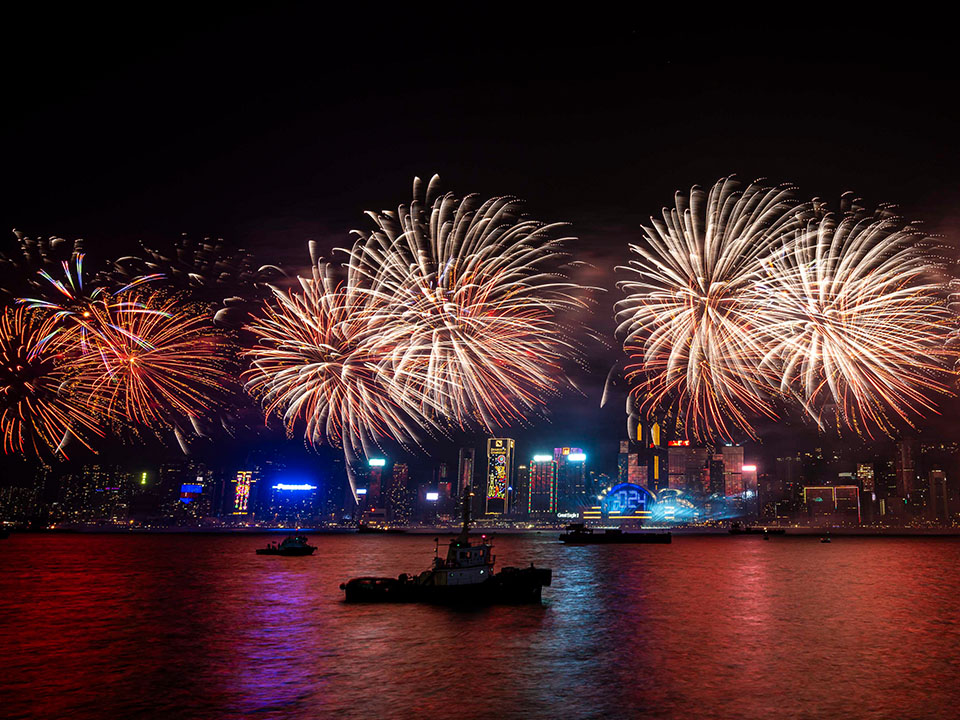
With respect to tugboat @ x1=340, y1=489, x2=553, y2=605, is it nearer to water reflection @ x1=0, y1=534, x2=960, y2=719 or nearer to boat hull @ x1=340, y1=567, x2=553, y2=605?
boat hull @ x1=340, y1=567, x2=553, y2=605

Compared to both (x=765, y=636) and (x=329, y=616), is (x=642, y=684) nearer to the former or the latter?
(x=765, y=636)

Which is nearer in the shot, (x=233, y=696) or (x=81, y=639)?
(x=233, y=696)

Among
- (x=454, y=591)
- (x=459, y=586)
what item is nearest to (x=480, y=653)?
(x=454, y=591)

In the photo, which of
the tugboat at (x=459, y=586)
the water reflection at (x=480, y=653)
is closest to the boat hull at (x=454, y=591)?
the tugboat at (x=459, y=586)

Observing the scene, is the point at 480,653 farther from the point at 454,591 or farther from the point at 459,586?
the point at 459,586

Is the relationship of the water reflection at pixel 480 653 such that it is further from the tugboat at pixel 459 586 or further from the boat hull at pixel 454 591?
the tugboat at pixel 459 586

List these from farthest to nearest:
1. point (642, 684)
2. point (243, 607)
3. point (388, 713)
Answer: point (243, 607) → point (642, 684) → point (388, 713)

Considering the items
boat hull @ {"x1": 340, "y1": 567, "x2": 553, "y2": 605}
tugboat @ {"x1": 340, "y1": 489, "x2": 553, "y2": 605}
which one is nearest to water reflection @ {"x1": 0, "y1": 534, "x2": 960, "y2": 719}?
boat hull @ {"x1": 340, "y1": 567, "x2": 553, "y2": 605}

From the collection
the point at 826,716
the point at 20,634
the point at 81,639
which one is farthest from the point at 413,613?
the point at 826,716
